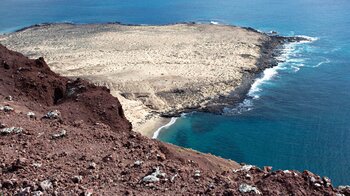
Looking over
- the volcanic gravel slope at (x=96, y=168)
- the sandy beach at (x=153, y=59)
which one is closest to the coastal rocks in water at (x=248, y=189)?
the volcanic gravel slope at (x=96, y=168)

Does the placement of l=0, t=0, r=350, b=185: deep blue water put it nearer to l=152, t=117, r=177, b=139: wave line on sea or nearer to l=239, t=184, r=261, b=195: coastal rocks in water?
l=152, t=117, r=177, b=139: wave line on sea

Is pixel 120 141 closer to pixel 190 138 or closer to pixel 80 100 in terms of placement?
pixel 80 100

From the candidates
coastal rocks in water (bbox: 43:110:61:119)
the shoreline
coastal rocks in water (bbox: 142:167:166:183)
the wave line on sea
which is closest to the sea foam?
the shoreline

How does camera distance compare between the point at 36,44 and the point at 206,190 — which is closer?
the point at 206,190

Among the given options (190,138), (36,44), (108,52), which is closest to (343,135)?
(190,138)

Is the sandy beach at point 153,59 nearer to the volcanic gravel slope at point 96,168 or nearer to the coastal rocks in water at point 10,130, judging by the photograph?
the volcanic gravel slope at point 96,168

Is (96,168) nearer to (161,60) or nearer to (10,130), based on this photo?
(10,130)

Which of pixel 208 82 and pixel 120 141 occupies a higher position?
pixel 120 141
